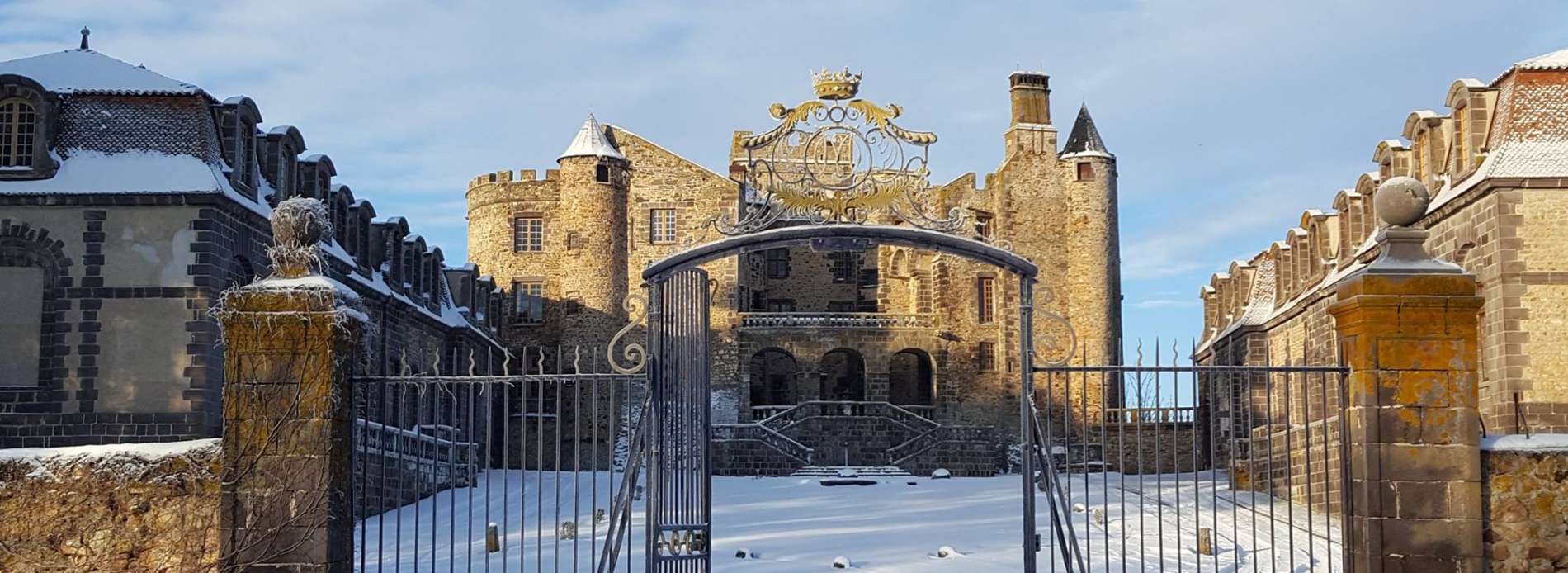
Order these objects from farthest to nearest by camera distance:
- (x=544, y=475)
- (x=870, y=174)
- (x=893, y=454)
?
(x=893, y=454) < (x=544, y=475) < (x=870, y=174)

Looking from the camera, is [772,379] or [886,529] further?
[772,379]

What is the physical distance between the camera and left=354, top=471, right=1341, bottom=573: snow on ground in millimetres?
17438

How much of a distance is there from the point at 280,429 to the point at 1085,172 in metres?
40.3

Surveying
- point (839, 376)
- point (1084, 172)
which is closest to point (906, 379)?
point (839, 376)

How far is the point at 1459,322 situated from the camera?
31.9 feet

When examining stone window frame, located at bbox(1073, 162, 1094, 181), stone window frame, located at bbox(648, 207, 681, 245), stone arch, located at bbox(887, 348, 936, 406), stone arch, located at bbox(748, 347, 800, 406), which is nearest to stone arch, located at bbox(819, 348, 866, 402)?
stone arch, located at bbox(887, 348, 936, 406)

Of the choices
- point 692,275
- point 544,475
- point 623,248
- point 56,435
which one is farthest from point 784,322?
point 692,275

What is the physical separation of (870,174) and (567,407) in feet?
99.8

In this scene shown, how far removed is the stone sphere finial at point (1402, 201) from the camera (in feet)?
32.0

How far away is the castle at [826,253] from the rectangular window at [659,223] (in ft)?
0.15

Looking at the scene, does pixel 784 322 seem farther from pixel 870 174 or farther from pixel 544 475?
pixel 870 174

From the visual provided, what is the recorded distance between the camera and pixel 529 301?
45156 millimetres

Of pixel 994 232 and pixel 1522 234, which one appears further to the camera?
pixel 994 232

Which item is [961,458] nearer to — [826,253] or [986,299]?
[826,253]
